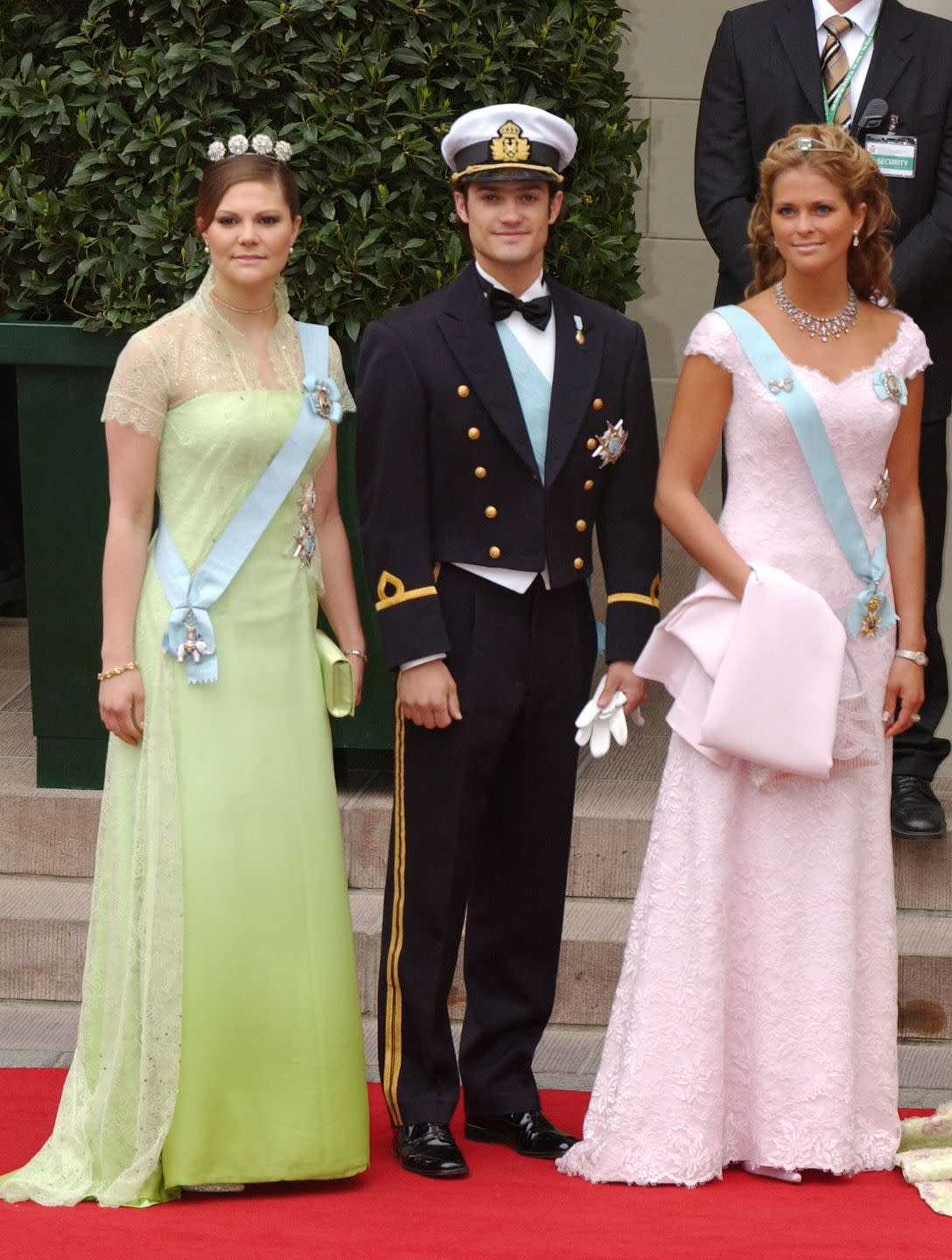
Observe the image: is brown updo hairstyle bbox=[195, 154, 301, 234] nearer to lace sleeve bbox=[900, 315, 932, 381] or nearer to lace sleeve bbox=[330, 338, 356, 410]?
lace sleeve bbox=[330, 338, 356, 410]

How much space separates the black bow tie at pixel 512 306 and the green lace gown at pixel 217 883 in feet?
1.26

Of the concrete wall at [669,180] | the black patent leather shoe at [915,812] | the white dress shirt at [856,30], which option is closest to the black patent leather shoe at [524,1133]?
the black patent leather shoe at [915,812]

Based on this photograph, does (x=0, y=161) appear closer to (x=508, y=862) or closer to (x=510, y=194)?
(x=510, y=194)

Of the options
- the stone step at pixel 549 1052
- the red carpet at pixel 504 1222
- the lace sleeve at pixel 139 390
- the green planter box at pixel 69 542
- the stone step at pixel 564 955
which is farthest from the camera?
the green planter box at pixel 69 542

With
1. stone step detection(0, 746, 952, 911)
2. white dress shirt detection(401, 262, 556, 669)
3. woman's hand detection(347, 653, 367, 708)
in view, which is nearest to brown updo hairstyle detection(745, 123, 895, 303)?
white dress shirt detection(401, 262, 556, 669)

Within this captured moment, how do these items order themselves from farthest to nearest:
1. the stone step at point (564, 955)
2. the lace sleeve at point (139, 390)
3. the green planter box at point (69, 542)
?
1. the green planter box at point (69, 542)
2. the stone step at point (564, 955)
3. the lace sleeve at point (139, 390)

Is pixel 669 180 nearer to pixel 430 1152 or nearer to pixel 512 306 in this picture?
pixel 512 306

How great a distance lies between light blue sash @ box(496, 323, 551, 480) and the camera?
12.9ft

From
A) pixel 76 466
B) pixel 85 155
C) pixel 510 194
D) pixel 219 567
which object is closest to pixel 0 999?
pixel 76 466

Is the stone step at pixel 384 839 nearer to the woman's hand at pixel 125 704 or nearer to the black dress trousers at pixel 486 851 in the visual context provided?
the black dress trousers at pixel 486 851

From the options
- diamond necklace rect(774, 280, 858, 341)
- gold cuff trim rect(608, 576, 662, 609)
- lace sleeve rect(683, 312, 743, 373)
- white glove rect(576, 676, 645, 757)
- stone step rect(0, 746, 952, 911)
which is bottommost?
stone step rect(0, 746, 952, 911)

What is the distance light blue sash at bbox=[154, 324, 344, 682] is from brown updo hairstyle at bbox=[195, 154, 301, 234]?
343 mm

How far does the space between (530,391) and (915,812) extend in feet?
5.61

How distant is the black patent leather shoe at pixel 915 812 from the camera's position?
5.03 metres
